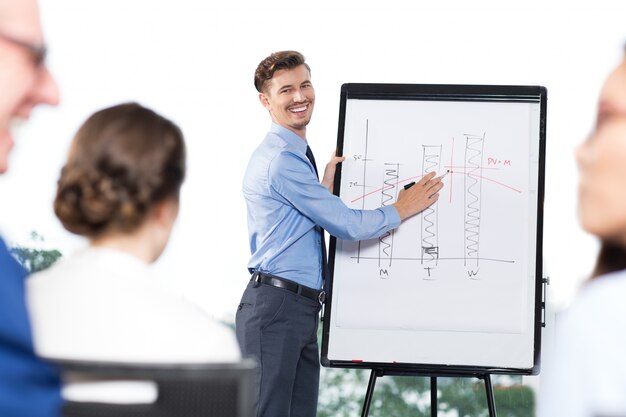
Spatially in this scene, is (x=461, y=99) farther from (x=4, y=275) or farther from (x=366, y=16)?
(x=4, y=275)

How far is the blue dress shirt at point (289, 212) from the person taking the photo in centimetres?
313

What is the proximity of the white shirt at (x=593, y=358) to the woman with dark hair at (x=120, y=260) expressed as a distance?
1.53 ft

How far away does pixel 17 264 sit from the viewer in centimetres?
99

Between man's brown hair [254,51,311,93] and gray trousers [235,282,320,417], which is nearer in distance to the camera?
gray trousers [235,282,320,417]

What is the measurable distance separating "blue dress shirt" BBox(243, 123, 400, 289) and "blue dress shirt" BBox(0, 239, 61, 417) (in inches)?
84.1

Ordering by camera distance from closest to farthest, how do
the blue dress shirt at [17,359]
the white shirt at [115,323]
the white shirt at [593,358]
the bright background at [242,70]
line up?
1. the white shirt at [593,358]
2. the blue dress shirt at [17,359]
3. the white shirt at [115,323]
4. the bright background at [242,70]

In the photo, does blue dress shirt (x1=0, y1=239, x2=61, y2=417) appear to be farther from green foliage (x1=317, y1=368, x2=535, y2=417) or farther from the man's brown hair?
green foliage (x1=317, y1=368, x2=535, y2=417)

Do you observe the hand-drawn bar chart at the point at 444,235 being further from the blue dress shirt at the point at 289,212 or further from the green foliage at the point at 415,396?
the green foliage at the point at 415,396

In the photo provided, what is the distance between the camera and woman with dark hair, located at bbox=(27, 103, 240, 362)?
1052mm

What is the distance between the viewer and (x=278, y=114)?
3.44 meters

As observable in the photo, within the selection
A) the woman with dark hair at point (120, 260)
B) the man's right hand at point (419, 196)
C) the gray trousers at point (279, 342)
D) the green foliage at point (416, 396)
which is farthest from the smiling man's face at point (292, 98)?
the woman with dark hair at point (120, 260)

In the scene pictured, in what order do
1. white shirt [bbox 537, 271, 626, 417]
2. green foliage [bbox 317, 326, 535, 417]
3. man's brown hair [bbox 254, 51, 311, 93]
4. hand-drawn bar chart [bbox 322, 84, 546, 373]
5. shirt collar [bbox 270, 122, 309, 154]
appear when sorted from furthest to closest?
green foliage [bbox 317, 326, 535, 417] → man's brown hair [bbox 254, 51, 311, 93] → shirt collar [bbox 270, 122, 309, 154] → hand-drawn bar chart [bbox 322, 84, 546, 373] → white shirt [bbox 537, 271, 626, 417]

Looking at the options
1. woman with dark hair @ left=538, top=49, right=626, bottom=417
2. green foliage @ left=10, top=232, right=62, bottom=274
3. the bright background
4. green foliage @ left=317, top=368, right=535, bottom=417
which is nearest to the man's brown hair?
the bright background

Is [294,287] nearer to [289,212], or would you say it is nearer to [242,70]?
[289,212]
